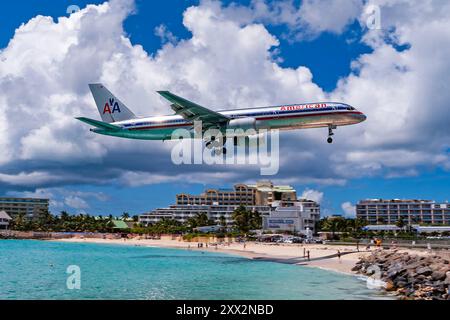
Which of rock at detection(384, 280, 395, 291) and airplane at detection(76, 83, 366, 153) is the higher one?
airplane at detection(76, 83, 366, 153)

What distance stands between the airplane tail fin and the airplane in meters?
2.81

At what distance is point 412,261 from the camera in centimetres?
5238

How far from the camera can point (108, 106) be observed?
196 ft

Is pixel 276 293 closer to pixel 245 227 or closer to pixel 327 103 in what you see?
pixel 327 103

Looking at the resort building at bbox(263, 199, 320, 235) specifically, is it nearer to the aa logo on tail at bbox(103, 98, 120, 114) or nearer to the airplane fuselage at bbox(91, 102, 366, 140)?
the aa logo on tail at bbox(103, 98, 120, 114)

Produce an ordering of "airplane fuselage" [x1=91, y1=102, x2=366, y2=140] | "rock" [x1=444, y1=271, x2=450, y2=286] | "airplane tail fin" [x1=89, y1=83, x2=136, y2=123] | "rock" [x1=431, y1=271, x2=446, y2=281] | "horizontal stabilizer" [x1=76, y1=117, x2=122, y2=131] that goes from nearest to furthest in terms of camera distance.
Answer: "rock" [x1=444, y1=271, x2=450, y2=286], "rock" [x1=431, y1=271, x2=446, y2=281], "horizontal stabilizer" [x1=76, y1=117, x2=122, y2=131], "airplane fuselage" [x1=91, y1=102, x2=366, y2=140], "airplane tail fin" [x1=89, y1=83, x2=136, y2=123]

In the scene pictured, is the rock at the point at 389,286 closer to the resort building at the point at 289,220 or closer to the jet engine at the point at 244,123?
the jet engine at the point at 244,123

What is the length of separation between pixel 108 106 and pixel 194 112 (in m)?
14.0

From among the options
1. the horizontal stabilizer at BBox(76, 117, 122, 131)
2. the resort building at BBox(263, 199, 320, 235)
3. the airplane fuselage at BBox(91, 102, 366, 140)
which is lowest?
the resort building at BBox(263, 199, 320, 235)

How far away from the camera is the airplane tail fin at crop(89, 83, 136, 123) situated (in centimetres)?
5797

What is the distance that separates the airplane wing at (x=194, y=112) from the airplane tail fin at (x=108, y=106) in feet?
28.3

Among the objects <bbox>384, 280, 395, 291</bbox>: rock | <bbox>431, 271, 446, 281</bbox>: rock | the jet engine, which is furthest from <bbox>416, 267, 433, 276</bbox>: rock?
the jet engine

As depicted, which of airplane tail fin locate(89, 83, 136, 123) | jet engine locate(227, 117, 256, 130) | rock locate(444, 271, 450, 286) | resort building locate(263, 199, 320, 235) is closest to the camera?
rock locate(444, 271, 450, 286)

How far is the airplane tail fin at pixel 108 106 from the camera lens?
58.0m
